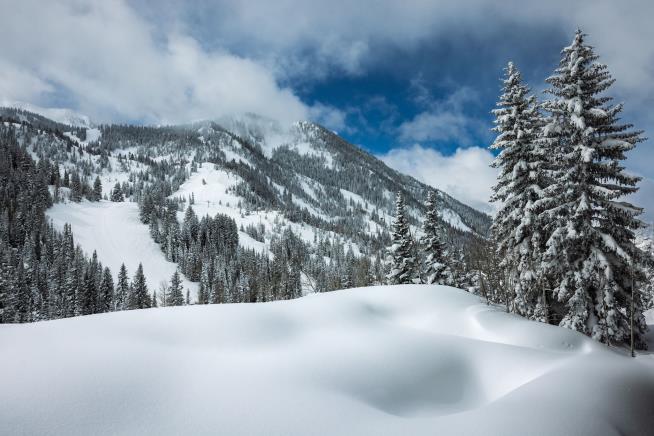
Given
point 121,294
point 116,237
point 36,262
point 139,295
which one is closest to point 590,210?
point 139,295

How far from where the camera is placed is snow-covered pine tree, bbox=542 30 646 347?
14117 millimetres

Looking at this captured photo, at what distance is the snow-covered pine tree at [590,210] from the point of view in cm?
1412

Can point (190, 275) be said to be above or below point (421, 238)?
below

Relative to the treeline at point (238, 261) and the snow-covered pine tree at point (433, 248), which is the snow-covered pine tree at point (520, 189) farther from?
the treeline at point (238, 261)

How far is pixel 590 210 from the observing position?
1433 cm

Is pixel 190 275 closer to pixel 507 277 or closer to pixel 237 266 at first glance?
pixel 237 266

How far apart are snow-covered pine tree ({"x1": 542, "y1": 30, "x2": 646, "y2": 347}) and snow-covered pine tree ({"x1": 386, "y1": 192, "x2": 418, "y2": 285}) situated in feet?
44.9

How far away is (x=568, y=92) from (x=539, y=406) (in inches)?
622

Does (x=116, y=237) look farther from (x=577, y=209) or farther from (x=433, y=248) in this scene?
(x=577, y=209)

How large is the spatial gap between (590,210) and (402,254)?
52.2 feet

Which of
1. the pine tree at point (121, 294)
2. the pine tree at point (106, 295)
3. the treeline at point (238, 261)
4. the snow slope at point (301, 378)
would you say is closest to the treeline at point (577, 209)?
the snow slope at point (301, 378)

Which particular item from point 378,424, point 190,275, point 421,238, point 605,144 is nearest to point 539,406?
point 378,424

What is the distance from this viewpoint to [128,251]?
376 feet

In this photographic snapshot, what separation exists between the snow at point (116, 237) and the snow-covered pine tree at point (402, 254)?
278 feet
